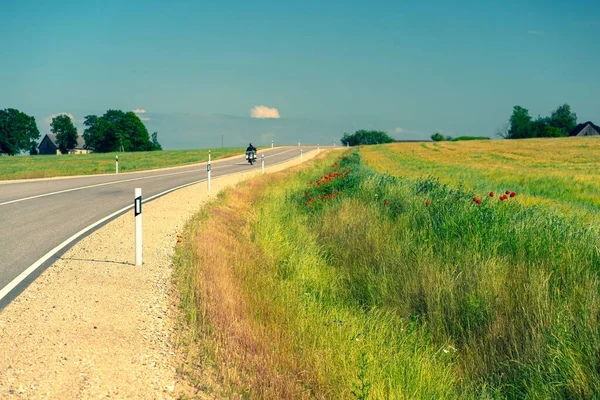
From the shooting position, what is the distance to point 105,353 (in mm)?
4902

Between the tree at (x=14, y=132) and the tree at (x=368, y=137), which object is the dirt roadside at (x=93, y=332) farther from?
the tree at (x=368, y=137)

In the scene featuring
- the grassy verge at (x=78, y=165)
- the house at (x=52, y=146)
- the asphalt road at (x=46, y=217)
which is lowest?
the asphalt road at (x=46, y=217)

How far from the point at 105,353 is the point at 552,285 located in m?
5.53

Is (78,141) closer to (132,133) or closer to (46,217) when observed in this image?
(132,133)

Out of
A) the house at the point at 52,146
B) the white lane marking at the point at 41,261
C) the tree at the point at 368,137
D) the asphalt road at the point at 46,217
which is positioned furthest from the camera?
the tree at the point at 368,137

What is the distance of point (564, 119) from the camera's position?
133 meters

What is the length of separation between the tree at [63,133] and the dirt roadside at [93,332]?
134 meters

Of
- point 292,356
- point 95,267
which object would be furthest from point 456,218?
point 95,267

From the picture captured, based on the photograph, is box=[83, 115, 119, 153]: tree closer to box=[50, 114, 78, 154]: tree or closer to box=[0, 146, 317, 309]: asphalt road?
box=[50, 114, 78, 154]: tree

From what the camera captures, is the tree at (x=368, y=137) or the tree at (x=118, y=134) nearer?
the tree at (x=118, y=134)

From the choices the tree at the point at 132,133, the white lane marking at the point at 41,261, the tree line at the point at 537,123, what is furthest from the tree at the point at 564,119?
the white lane marking at the point at 41,261

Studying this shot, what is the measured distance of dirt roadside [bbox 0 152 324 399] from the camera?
4.35 metres

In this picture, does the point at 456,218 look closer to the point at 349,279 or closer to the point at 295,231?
the point at 349,279

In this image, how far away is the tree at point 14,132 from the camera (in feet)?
349
